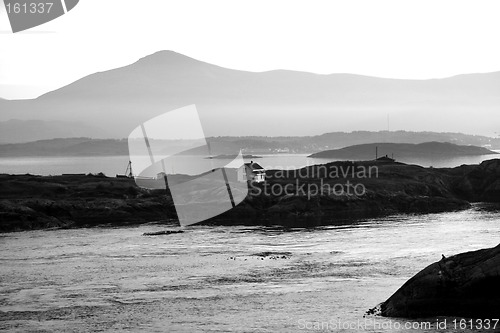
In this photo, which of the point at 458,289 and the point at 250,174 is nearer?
the point at 458,289

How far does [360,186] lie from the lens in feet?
365

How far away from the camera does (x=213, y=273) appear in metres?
55.0

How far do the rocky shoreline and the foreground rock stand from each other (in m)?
54.2

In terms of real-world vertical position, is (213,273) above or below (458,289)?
below

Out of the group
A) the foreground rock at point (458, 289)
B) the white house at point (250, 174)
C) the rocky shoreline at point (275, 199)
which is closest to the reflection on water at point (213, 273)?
the foreground rock at point (458, 289)

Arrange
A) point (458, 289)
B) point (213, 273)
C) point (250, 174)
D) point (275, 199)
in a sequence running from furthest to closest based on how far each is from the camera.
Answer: point (250, 174)
point (275, 199)
point (213, 273)
point (458, 289)

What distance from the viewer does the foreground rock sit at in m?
34.3

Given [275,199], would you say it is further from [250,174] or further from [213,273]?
[213,273]

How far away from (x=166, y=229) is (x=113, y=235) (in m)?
→ 7.34

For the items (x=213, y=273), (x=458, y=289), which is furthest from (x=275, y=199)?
(x=458, y=289)

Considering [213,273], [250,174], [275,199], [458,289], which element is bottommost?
[213,273]

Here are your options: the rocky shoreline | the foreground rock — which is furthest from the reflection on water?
the rocky shoreline

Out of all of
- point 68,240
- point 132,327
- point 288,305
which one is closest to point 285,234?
point 68,240

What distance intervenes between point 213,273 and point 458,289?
921 inches
